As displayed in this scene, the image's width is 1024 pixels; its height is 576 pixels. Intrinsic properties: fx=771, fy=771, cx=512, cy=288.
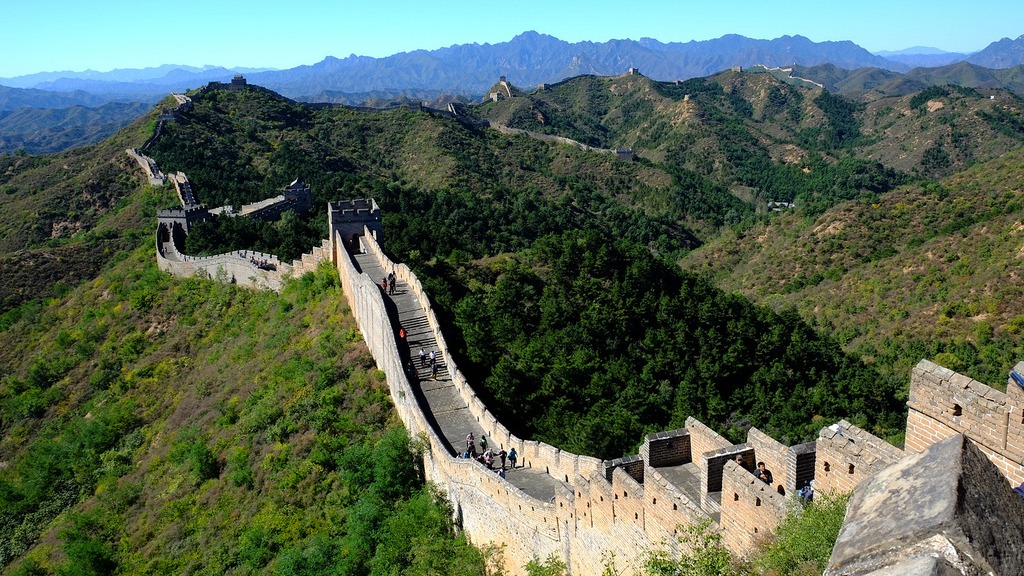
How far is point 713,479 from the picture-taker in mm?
11789

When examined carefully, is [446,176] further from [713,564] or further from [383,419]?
[713,564]

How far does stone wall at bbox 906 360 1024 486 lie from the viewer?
7266 mm

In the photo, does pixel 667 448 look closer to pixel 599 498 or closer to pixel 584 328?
pixel 599 498

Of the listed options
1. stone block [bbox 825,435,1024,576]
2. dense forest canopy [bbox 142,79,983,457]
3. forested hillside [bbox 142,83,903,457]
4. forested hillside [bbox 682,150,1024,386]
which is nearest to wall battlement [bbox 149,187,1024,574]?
stone block [bbox 825,435,1024,576]

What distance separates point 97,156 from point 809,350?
216ft

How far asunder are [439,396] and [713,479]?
10.9m

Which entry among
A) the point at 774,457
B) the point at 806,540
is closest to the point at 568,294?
the point at 774,457

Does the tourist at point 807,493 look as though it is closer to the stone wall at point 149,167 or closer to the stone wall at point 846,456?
the stone wall at point 846,456

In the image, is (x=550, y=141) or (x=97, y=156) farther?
(x=550, y=141)

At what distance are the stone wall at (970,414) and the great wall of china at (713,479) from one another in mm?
12

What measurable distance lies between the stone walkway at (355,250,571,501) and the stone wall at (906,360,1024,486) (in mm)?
7501

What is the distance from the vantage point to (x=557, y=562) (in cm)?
1431

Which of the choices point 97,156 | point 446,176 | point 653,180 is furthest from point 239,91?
point 653,180

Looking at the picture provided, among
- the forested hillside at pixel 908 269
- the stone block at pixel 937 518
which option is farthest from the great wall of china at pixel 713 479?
the forested hillside at pixel 908 269
